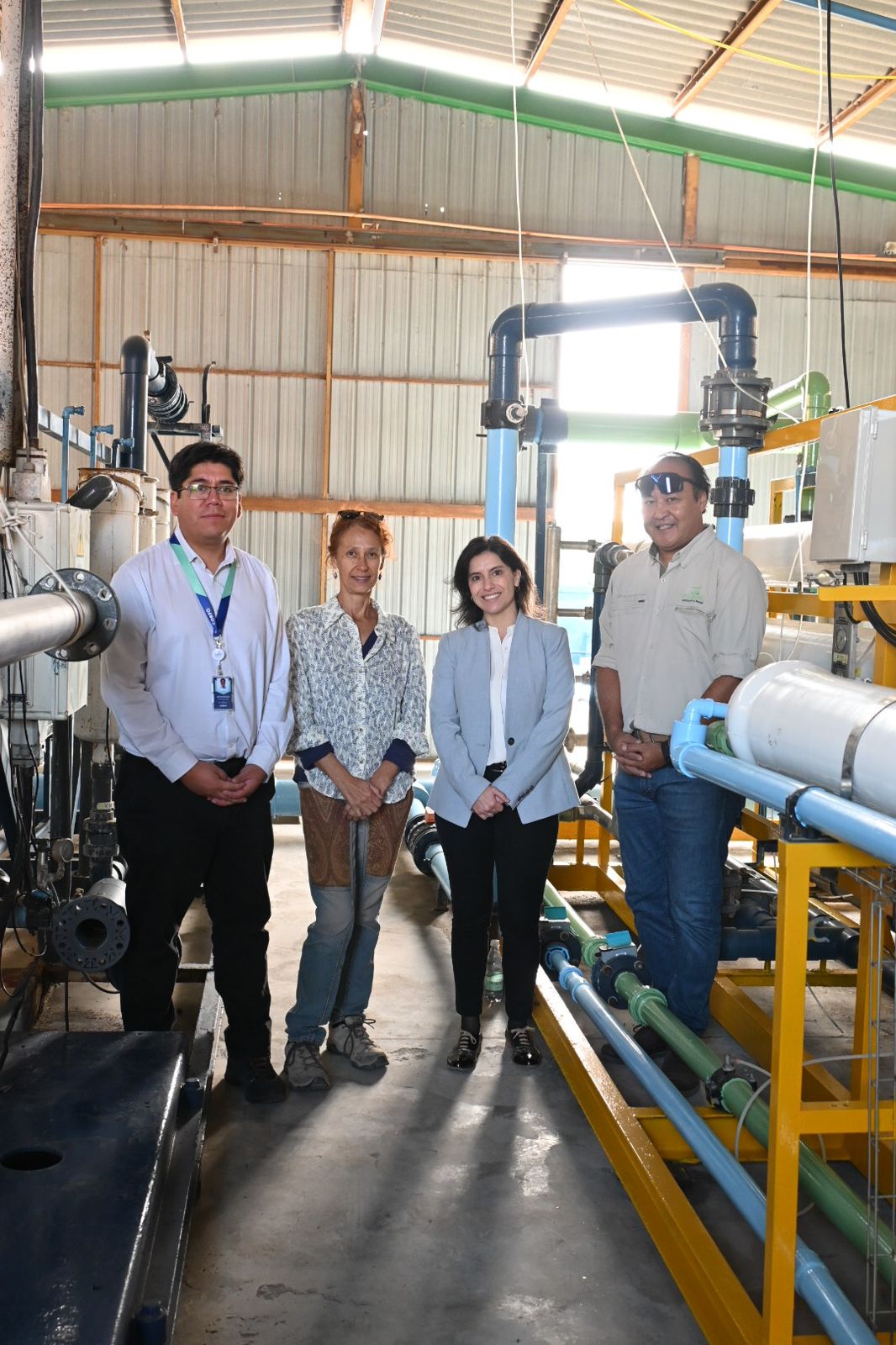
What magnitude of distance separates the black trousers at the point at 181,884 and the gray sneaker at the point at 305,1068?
Result: 8.5 inches

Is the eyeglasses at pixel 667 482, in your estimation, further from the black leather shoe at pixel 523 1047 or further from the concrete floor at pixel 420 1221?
the concrete floor at pixel 420 1221

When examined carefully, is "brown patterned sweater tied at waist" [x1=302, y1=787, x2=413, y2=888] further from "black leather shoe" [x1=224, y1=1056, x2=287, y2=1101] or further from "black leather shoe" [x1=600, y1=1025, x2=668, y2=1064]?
"black leather shoe" [x1=600, y1=1025, x2=668, y2=1064]

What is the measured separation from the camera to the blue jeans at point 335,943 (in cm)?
345

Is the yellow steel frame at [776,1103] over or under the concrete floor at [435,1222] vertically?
over

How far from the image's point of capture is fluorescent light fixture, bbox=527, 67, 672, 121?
35.8ft

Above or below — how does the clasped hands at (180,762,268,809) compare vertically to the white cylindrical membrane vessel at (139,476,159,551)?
below

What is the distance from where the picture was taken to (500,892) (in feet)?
11.8

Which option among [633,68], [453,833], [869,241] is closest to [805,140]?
[869,241]

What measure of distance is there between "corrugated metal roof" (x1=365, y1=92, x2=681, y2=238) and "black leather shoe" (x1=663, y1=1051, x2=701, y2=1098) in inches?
378

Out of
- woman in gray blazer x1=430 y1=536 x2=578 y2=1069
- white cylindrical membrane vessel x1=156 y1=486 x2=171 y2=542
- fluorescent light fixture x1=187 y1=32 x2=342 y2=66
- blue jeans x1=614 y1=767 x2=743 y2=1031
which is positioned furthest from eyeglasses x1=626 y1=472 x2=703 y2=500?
fluorescent light fixture x1=187 y1=32 x2=342 y2=66

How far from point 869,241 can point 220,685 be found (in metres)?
11.1

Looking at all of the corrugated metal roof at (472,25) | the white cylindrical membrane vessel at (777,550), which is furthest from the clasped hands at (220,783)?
the corrugated metal roof at (472,25)

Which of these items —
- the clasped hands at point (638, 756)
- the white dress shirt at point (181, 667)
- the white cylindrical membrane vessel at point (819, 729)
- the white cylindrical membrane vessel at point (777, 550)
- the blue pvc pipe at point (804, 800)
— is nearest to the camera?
the blue pvc pipe at point (804, 800)

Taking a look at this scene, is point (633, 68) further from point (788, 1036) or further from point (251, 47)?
point (788, 1036)
